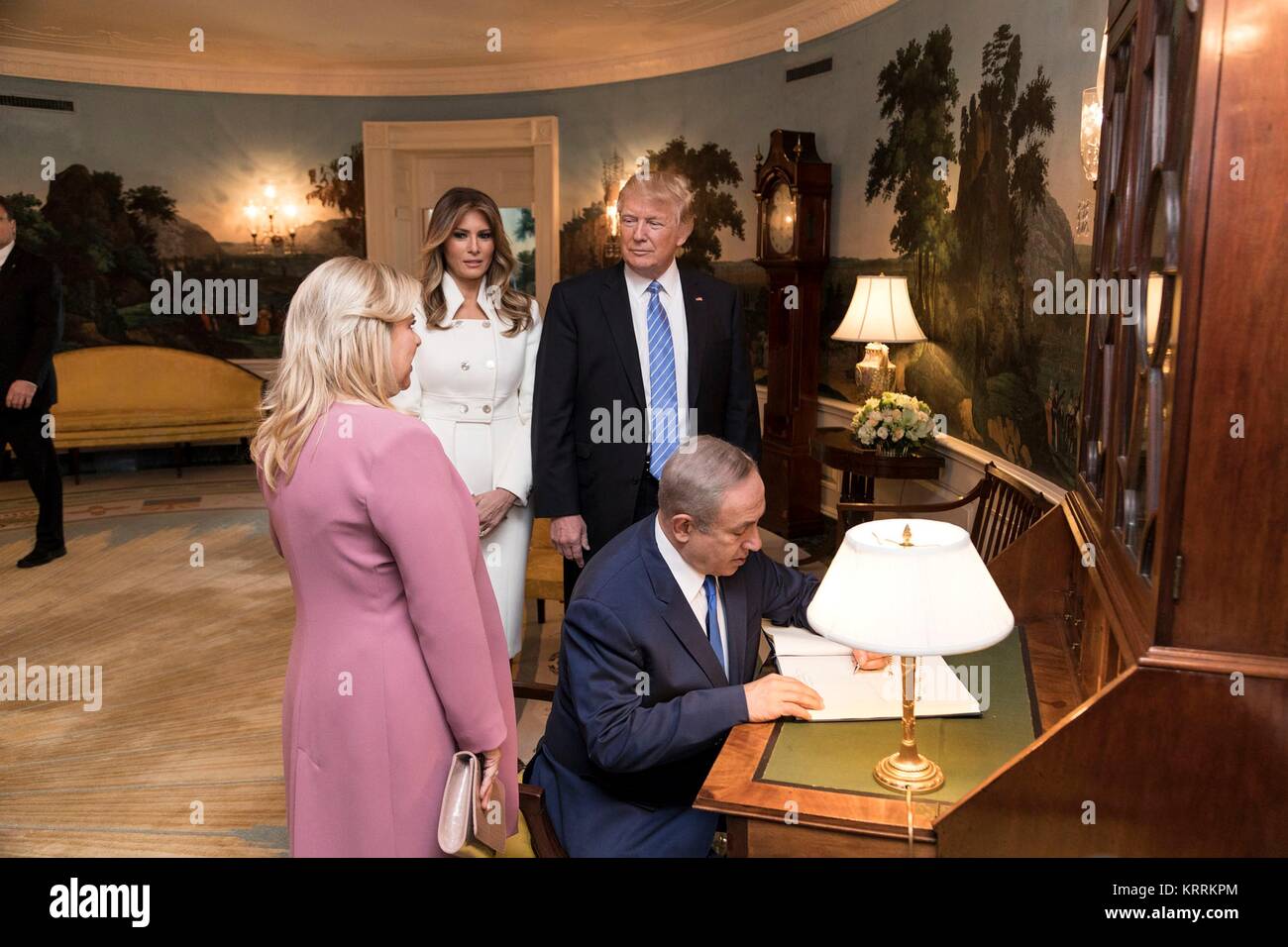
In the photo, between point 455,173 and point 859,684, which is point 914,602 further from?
point 455,173

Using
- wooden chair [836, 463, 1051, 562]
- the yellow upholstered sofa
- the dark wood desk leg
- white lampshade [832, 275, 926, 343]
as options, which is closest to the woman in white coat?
the dark wood desk leg

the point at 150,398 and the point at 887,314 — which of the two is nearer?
the point at 887,314

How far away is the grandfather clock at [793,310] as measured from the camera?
26.8 feet

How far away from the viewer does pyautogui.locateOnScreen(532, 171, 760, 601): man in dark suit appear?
384 cm

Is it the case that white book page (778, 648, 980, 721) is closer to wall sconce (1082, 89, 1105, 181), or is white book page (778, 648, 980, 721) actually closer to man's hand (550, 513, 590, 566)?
man's hand (550, 513, 590, 566)

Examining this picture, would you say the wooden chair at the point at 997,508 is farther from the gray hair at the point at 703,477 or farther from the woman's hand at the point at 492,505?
the gray hair at the point at 703,477

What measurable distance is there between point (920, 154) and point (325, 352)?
5.80 m

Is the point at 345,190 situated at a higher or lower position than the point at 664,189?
higher

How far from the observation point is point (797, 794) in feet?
6.82

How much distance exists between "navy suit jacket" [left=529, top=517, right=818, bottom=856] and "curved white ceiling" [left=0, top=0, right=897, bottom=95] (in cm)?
632

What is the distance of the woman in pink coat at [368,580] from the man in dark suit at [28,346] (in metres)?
5.82

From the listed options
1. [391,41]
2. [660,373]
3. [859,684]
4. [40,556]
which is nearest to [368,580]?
[859,684]

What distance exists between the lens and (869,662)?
105 inches

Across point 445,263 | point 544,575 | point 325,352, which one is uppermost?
point 445,263
